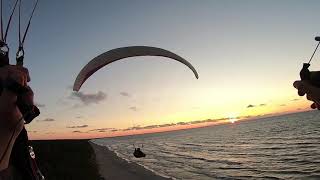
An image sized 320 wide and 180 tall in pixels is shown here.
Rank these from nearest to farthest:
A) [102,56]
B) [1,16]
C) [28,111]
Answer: [28,111], [1,16], [102,56]

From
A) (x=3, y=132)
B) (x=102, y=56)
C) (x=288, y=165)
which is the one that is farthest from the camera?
(x=288, y=165)

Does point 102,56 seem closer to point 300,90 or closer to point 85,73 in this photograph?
point 85,73

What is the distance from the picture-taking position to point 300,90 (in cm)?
507

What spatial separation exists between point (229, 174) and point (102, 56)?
1572 inches

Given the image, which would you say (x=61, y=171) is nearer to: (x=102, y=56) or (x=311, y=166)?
(x=311, y=166)

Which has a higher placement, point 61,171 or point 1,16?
point 1,16

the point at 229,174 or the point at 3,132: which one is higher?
the point at 3,132

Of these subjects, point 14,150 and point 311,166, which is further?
point 311,166

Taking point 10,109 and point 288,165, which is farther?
point 288,165


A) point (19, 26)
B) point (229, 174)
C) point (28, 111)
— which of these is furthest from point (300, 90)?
point (229, 174)

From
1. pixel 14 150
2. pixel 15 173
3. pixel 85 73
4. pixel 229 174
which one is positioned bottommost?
pixel 229 174

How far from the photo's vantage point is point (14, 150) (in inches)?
202

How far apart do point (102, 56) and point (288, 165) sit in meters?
43.9

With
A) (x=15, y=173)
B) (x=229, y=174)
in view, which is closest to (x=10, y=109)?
(x=15, y=173)
